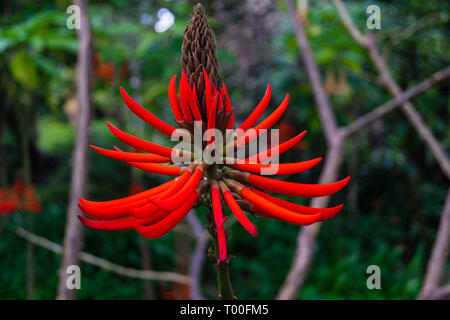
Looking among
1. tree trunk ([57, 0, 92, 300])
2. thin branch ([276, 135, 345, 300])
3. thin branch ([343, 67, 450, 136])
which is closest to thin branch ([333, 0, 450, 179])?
thin branch ([343, 67, 450, 136])

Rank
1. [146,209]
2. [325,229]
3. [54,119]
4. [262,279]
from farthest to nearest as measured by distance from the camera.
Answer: [54,119]
[325,229]
[262,279]
[146,209]

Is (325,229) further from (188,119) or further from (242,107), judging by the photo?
(188,119)

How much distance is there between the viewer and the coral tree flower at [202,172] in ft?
1.76

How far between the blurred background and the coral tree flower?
54cm

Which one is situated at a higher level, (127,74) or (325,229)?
(127,74)

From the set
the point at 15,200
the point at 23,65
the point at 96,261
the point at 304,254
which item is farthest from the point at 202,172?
the point at 15,200

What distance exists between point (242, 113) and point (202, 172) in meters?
4.60

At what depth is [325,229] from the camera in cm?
501

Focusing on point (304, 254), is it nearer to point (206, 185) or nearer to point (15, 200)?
point (206, 185)

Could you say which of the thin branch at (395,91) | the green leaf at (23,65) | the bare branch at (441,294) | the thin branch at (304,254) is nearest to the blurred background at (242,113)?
the green leaf at (23,65)

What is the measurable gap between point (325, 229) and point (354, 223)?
70 cm

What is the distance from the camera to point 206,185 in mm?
620

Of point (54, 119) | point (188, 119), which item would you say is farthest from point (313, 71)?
point (54, 119)

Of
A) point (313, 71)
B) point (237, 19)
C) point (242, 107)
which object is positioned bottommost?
point (313, 71)
